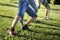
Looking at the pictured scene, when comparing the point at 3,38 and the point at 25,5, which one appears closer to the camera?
the point at 3,38

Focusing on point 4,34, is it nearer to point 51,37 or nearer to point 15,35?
point 15,35

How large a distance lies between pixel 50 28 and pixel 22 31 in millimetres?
1144

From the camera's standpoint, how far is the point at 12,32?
5.87 meters

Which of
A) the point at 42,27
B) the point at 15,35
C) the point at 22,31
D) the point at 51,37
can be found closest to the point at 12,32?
the point at 15,35

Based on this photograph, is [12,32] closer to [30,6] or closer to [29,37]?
[29,37]

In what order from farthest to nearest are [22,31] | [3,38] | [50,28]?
[50,28]
[22,31]
[3,38]

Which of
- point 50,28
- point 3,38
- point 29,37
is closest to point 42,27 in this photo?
point 50,28

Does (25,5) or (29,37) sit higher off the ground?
(25,5)

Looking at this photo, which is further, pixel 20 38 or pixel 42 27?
pixel 42 27

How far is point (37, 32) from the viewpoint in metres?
6.49

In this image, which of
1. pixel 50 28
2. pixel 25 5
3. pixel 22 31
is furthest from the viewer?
pixel 50 28

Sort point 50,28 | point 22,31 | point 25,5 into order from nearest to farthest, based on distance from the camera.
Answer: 1. point 25,5
2. point 22,31
3. point 50,28

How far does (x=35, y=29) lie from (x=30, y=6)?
0.71 meters

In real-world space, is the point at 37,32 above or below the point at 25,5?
below
